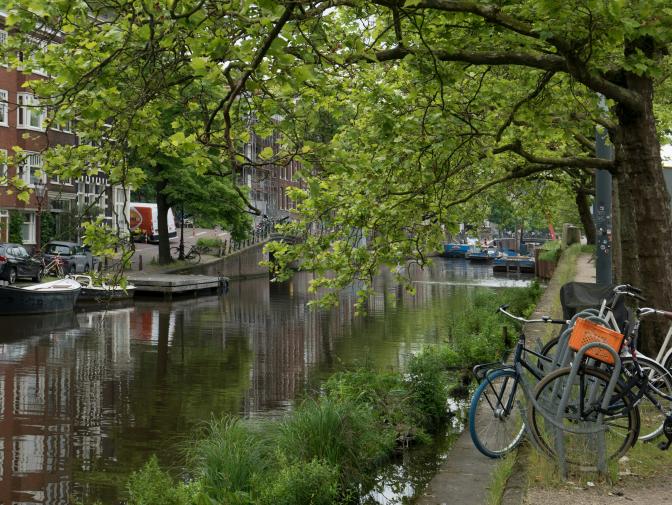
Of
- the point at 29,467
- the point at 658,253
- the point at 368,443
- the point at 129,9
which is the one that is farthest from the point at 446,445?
the point at 129,9

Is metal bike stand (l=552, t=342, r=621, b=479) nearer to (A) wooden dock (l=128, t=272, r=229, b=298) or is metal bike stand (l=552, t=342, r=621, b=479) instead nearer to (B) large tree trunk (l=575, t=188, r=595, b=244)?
(B) large tree trunk (l=575, t=188, r=595, b=244)

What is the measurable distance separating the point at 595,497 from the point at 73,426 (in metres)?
10.6

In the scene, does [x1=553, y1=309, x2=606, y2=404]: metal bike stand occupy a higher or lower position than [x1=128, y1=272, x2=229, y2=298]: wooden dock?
lower

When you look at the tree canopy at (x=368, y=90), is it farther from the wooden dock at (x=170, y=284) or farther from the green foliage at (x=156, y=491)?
the wooden dock at (x=170, y=284)

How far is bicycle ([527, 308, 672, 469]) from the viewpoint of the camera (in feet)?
21.4

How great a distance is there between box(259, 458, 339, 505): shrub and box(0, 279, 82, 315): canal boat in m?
24.6

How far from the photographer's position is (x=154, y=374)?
816 inches

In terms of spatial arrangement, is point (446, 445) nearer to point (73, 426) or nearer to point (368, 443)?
point (368, 443)

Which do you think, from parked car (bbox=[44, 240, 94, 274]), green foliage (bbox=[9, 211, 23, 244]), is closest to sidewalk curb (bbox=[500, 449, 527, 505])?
parked car (bbox=[44, 240, 94, 274])

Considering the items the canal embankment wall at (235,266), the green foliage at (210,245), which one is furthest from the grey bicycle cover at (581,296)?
the green foliage at (210,245)

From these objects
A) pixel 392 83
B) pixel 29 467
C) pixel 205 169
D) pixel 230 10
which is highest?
pixel 392 83

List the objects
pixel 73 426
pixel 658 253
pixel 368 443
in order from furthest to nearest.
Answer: pixel 73 426 < pixel 368 443 < pixel 658 253

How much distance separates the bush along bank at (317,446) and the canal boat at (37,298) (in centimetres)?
1900

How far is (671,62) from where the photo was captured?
1518 centimetres
